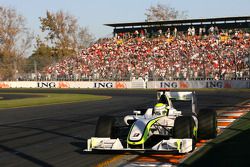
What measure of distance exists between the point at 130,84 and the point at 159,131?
41.2m

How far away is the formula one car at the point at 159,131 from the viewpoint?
9.70 m

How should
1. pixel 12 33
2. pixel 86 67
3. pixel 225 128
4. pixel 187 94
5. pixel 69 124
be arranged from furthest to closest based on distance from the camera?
pixel 12 33, pixel 86 67, pixel 69 124, pixel 225 128, pixel 187 94

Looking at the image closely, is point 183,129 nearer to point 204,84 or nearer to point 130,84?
point 204,84

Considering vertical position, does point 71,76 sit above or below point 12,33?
below

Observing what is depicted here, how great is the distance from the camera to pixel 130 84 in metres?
51.8

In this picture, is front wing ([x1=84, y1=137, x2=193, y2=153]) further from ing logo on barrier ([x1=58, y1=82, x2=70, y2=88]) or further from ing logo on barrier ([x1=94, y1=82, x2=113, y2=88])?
ing logo on barrier ([x1=58, y1=82, x2=70, y2=88])

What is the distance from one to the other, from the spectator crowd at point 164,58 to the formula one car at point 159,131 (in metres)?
33.6

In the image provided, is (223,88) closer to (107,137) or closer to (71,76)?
(71,76)

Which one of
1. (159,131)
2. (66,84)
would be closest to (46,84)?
(66,84)

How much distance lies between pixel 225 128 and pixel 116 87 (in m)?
38.8

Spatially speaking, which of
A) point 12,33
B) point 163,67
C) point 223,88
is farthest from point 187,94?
point 12,33

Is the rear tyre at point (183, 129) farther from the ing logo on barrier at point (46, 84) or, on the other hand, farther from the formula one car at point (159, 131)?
the ing logo on barrier at point (46, 84)

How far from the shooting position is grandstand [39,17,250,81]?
152ft

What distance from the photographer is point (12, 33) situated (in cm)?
8144
